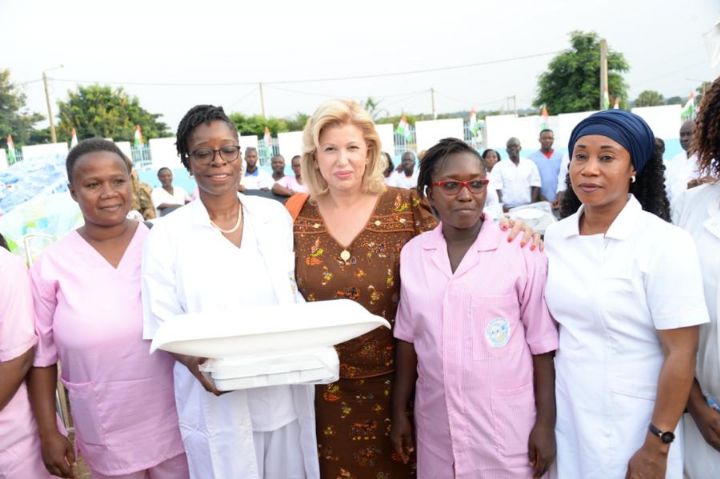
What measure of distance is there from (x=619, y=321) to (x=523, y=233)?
53cm

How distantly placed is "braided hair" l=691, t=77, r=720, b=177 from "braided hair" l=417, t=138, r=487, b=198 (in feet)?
2.51

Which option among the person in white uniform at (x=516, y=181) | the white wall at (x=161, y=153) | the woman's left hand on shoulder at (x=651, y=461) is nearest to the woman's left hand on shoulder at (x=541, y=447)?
the woman's left hand on shoulder at (x=651, y=461)

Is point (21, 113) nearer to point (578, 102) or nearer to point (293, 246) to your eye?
point (578, 102)

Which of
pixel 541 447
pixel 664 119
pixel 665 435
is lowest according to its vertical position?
pixel 541 447

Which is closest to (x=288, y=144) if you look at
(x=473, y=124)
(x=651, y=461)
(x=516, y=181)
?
(x=473, y=124)

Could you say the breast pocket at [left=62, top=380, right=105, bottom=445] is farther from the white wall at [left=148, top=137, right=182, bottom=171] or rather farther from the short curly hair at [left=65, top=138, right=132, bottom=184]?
the white wall at [left=148, top=137, right=182, bottom=171]

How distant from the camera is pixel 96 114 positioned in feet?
127

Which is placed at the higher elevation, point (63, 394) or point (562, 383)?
point (562, 383)

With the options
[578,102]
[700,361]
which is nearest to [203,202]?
[700,361]

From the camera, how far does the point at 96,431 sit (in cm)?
220

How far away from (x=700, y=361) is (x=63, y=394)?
13.3ft

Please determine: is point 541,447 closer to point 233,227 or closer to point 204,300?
point 204,300

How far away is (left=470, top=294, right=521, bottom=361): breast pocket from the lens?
1984 mm

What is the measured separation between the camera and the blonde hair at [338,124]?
2379 mm
